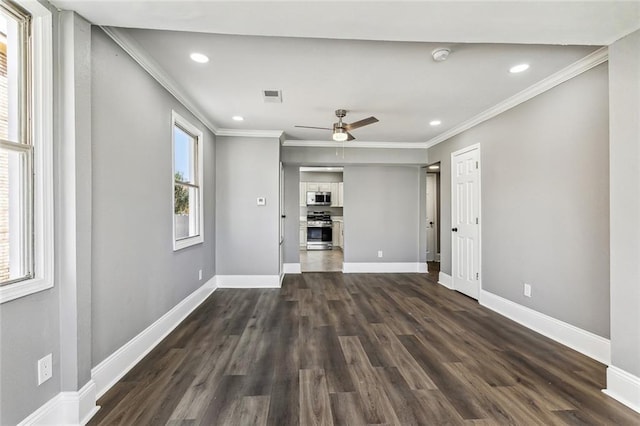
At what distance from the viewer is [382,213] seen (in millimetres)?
5512

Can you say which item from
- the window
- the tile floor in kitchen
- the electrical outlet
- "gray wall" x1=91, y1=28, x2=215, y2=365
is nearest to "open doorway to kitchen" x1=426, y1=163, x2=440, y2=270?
the tile floor in kitchen

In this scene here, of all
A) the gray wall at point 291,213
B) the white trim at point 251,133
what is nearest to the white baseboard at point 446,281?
the gray wall at point 291,213

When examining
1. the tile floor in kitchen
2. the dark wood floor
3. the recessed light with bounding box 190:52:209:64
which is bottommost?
the tile floor in kitchen

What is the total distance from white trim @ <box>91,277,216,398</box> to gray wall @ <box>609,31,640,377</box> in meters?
3.33

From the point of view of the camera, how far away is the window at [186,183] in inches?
121

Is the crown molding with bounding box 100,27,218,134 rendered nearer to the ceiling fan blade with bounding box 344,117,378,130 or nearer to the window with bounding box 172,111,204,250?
the window with bounding box 172,111,204,250

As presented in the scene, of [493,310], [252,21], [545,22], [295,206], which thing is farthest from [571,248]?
[295,206]

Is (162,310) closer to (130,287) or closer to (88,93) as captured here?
(130,287)

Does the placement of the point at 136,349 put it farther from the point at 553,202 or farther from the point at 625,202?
the point at 553,202

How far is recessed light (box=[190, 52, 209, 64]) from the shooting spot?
2223 millimetres

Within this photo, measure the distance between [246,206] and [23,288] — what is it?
3.10m

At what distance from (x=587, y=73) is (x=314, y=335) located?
10.9ft

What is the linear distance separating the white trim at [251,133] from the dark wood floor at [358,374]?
2598 mm

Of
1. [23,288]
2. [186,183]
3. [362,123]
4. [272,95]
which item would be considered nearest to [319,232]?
[186,183]
